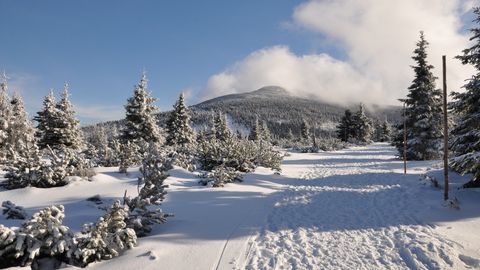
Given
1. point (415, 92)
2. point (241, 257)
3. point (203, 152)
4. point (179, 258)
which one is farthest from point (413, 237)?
point (415, 92)

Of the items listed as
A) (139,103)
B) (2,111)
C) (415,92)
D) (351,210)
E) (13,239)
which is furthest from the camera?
(139,103)

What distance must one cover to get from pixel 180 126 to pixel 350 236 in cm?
3305

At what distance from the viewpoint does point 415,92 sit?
29.2 metres

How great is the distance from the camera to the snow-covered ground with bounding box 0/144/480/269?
650 centimetres

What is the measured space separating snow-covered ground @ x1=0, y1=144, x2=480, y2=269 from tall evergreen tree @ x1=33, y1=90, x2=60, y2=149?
79.7 ft

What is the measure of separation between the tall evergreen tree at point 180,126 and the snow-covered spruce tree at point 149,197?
31.1m

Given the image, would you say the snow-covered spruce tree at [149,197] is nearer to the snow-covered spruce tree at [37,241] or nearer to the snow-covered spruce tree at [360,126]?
the snow-covered spruce tree at [37,241]

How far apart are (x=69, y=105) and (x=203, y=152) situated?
906 inches

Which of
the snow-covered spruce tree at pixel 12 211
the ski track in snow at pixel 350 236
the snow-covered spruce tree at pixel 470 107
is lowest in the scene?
the ski track in snow at pixel 350 236

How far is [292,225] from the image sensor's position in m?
8.82

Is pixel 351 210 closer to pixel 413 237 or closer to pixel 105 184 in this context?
pixel 413 237

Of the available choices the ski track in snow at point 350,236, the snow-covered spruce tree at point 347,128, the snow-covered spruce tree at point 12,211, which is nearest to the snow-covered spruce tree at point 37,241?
the snow-covered spruce tree at point 12,211

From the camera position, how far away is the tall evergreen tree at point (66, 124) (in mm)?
34406

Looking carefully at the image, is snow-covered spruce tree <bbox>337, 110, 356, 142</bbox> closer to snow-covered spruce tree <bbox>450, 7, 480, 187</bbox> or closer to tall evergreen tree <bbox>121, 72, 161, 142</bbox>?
tall evergreen tree <bbox>121, 72, 161, 142</bbox>
